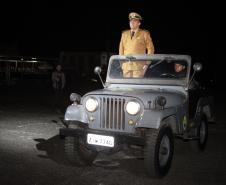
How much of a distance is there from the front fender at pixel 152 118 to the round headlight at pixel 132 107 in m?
0.13

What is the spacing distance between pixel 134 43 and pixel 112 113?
220cm

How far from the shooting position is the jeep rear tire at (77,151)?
657 centimetres

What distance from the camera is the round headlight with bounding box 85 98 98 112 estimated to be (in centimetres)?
641

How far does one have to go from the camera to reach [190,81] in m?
7.27

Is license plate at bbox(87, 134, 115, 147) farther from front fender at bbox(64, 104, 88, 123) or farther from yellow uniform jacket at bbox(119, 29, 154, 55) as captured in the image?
yellow uniform jacket at bbox(119, 29, 154, 55)

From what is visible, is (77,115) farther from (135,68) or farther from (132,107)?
(135,68)

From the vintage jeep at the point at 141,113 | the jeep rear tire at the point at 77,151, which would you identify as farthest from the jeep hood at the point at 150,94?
the jeep rear tire at the point at 77,151

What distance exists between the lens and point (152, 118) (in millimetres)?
5969

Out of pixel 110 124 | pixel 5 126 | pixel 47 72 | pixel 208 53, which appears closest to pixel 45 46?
pixel 208 53

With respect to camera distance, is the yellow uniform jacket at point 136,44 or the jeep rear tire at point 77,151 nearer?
the jeep rear tire at point 77,151

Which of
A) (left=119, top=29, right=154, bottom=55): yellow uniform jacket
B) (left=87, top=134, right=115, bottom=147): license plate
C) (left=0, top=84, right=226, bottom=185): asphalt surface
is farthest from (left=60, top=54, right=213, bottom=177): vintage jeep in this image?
(left=119, top=29, right=154, bottom=55): yellow uniform jacket

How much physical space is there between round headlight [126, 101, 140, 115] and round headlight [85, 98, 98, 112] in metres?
0.55

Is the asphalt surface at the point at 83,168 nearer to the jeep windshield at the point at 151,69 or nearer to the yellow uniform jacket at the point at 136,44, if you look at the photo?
the jeep windshield at the point at 151,69

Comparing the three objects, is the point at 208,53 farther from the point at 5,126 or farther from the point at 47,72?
the point at 5,126
